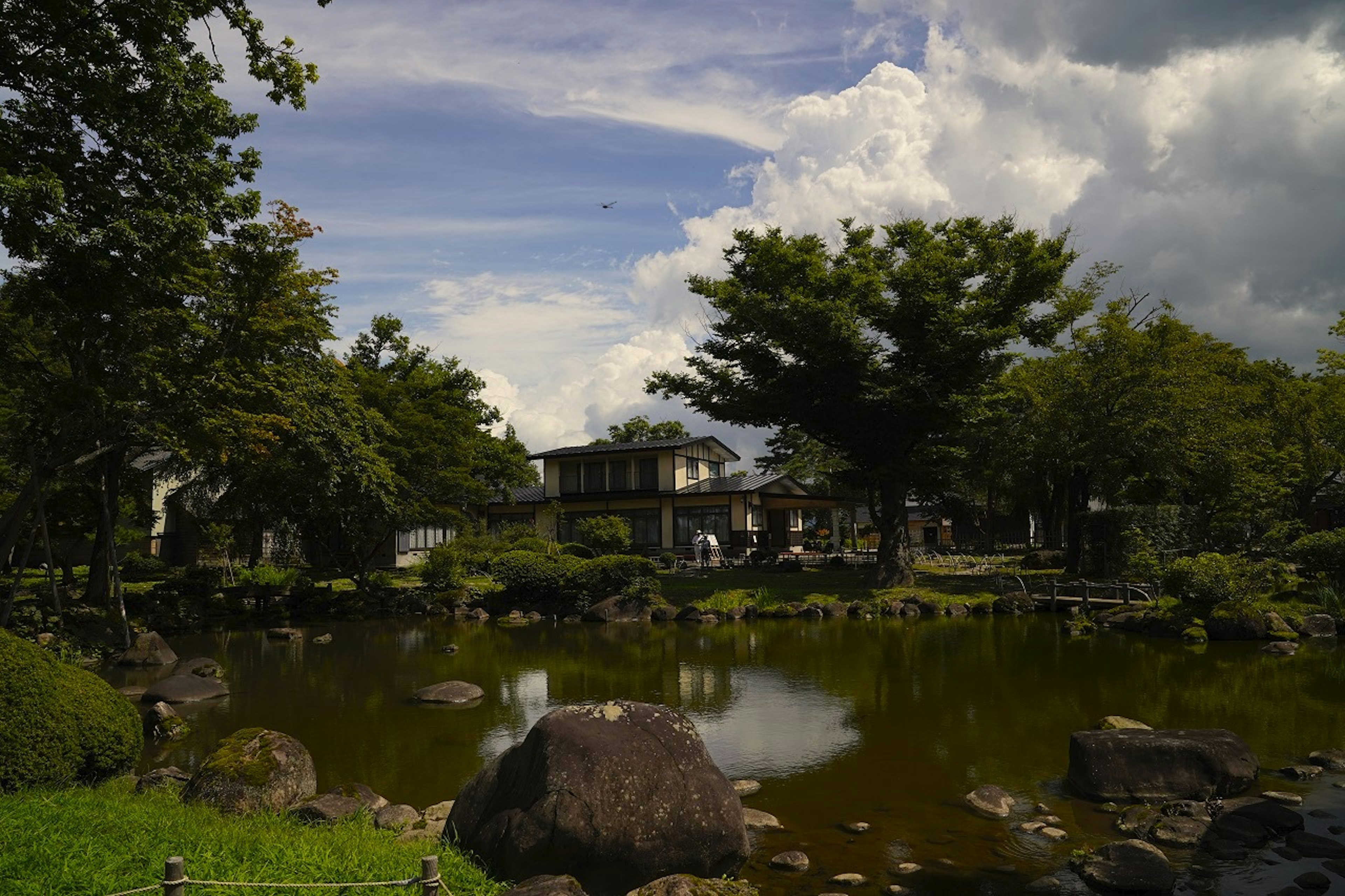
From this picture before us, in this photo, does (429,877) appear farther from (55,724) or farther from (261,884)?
(55,724)

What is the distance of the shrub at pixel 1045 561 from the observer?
35469 millimetres

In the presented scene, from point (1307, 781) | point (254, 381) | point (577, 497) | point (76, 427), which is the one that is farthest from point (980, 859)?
point (577, 497)

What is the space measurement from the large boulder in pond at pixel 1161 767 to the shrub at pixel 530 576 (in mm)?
21331

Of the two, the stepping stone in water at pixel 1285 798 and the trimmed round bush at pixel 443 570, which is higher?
the trimmed round bush at pixel 443 570

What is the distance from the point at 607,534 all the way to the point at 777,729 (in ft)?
73.6

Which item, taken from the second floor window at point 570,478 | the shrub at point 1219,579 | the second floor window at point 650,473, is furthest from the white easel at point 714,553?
the shrub at point 1219,579

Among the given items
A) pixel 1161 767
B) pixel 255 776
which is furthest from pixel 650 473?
pixel 255 776

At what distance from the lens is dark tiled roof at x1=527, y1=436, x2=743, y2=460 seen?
4659 cm

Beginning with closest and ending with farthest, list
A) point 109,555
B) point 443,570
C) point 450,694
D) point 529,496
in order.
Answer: point 450,694 < point 109,555 < point 443,570 < point 529,496

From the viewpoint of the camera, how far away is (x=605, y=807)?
22.5ft

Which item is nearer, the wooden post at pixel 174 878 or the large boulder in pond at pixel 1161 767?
the wooden post at pixel 174 878

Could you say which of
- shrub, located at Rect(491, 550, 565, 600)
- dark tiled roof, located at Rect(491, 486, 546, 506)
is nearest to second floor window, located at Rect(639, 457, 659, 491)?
dark tiled roof, located at Rect(491, 486, 546, 506)

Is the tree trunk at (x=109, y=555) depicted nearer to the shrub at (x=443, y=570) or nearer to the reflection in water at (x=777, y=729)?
the shrub at (x=443, y=570)

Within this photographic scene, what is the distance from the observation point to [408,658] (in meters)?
20.3
